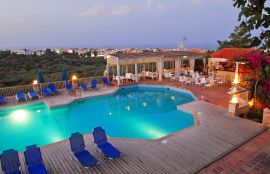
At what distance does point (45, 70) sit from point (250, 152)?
26.4m

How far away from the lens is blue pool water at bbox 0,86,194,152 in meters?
8.05

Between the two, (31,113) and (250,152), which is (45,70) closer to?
(31,113)

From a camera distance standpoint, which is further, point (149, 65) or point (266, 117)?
point (149, 65)

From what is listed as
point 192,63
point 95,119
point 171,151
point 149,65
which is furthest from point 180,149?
point 192,63

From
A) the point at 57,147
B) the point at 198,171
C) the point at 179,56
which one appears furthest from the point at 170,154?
the point at 179,56

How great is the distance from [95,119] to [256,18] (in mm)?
8975

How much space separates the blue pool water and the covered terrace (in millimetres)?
3453

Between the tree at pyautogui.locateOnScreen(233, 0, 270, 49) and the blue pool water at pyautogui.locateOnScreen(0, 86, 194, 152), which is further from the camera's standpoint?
the blue pool water at pyautogui.locateOnScreen(0, 86, 194, 152)

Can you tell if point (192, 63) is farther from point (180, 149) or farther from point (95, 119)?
point (180, 149)

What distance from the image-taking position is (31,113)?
10555 millimetres

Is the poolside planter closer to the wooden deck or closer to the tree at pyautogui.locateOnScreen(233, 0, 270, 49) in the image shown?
the wooden deck

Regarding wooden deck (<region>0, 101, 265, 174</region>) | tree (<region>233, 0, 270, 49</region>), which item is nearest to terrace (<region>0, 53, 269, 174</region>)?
wooden deck (<region>0, 101, 265, 174</region>)

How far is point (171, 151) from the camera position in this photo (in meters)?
5.86

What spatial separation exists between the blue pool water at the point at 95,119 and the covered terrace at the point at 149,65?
3453mm
